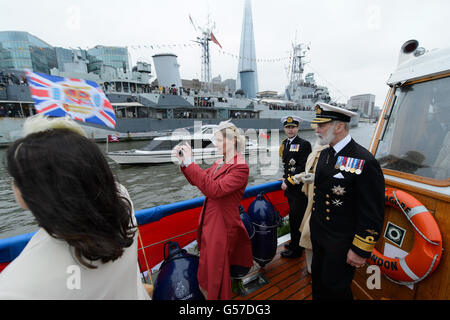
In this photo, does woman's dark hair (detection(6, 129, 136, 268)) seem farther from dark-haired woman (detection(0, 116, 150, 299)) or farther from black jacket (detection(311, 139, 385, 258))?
black jacket (detection(311, 139, 385, 258))

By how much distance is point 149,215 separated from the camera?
2221mm

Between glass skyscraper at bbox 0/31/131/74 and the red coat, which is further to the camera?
glass skyscraper at bbox 0/31/131/74

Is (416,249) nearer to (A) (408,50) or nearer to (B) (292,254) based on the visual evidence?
(B) (292,254)

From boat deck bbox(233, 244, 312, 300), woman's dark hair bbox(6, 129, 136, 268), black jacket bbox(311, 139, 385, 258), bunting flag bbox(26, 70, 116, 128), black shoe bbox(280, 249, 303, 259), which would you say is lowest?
boat deck bbox(233, 244, 312, 300)

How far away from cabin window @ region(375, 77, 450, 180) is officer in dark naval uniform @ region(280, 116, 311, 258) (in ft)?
3.31

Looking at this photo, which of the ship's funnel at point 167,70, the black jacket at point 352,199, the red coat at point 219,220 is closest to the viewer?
the black jacket at point 352,199

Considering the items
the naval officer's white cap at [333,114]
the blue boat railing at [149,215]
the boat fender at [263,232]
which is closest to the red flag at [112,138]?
the blue boat railing at [149,215]

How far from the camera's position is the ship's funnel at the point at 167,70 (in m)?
30.2

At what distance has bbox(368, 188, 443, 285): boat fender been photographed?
1.46m

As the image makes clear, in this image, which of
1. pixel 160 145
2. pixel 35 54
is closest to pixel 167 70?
pixel 160 145

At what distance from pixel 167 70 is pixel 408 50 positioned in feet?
108

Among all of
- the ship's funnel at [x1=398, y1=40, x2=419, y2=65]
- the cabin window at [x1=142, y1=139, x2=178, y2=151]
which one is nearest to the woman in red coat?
the ship's funnel at [x1=398, y1=40, x2=419, y2=65]

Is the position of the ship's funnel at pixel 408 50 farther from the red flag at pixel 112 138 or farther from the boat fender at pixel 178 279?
the red flag at pixel 112 138
